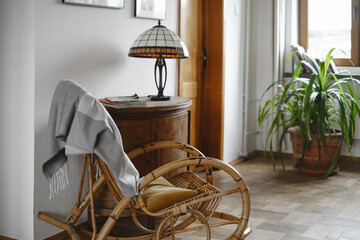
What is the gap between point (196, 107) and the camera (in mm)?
4551

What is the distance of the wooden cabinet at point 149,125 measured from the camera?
9.17ft

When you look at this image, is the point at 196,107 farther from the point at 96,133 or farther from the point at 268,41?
the point at 96,133

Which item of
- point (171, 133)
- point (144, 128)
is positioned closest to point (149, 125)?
point (144, 128)

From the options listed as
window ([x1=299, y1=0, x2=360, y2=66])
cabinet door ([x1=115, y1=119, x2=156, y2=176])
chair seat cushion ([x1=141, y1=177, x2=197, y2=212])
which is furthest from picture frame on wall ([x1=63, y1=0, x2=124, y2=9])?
window ([x1=299, y1=0, x2=360, y2=66])

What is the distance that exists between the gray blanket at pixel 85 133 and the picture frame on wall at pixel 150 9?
1262 millimetres

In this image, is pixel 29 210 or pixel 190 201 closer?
pixel 190 201

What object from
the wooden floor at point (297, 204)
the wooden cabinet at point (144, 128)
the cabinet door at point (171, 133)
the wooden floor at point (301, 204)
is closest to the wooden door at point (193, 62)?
the wooden floor at point (297, 204)

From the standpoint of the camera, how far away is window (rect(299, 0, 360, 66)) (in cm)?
511

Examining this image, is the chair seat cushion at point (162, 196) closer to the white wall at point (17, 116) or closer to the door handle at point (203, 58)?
the white wall at point (17, 116)

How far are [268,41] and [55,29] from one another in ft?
9.65

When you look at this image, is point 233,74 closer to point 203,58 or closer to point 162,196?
point 203,58

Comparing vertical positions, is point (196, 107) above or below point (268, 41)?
below

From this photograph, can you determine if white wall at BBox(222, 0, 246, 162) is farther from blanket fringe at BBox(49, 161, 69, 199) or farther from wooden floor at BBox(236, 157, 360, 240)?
blanket fringe at BBox(49, 161, 69, 199)

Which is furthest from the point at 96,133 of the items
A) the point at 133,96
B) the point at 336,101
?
the point at 336,101
